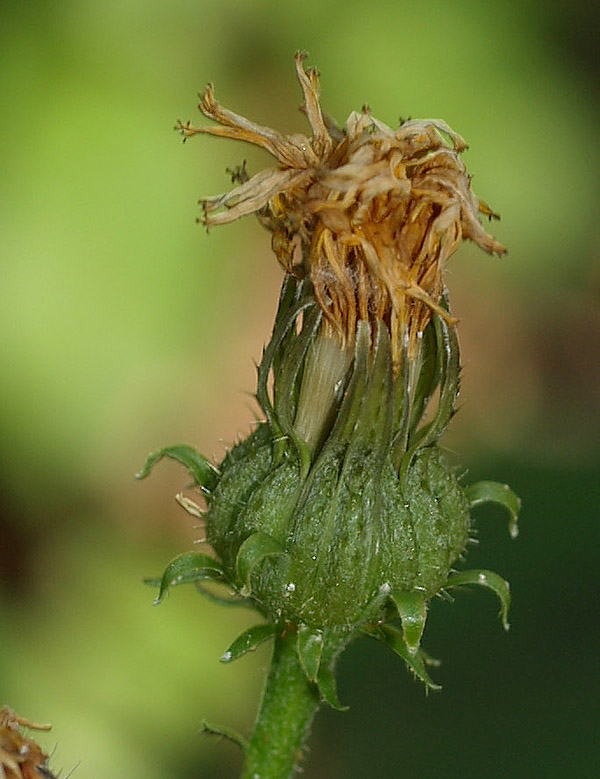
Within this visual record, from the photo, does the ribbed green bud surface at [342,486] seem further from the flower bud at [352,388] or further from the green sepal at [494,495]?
the green sepal at [494,495]

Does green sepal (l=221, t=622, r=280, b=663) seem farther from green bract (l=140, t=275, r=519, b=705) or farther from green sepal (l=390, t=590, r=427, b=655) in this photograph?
green sepal (l=390, t=590, r=427, b=655)

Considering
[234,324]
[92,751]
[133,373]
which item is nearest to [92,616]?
[92,751]

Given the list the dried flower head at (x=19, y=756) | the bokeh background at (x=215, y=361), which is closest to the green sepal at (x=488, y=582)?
the dried flower head at (x=19, y=756)

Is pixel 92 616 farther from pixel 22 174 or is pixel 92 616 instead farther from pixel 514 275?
pixel 514 275

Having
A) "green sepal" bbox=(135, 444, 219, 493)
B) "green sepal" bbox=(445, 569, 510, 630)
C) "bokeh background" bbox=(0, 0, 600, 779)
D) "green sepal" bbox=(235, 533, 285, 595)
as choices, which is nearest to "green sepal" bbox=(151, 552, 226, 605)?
"green sepal" bbox=(235, 533, 285, 595)

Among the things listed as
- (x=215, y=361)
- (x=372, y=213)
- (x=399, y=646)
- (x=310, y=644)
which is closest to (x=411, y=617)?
(x=399, y=646)

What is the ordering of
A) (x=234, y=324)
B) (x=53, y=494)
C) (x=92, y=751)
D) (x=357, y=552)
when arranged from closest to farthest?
(x=357, y=552) → (x=92, y=751) → (x=53, y=494) → (x=234, y=324)

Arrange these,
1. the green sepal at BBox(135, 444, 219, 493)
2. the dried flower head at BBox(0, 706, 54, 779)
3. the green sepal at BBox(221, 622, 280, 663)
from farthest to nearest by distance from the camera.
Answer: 1. the green sepal at BBox(135, 444, 219, 493)
2. the green sepal at BBox(221, 622, 280, 663)
3. the dried flower head at BBox(0, 706, 54, 779)
